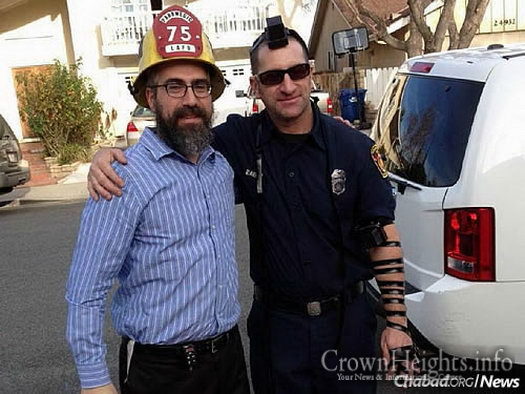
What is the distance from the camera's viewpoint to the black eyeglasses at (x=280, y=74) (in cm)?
235

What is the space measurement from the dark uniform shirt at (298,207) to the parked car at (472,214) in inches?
22.3

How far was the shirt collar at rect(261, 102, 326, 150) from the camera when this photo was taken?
241cm

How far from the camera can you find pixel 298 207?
7.81 feet

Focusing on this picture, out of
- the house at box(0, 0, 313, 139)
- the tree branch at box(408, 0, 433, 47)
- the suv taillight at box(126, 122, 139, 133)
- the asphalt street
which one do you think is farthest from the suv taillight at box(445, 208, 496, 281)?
the house at box(0, 0, 313, 139)

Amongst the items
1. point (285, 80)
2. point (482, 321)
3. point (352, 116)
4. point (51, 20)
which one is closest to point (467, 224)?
point (482, 321)

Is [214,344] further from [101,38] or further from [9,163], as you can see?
[101,38]

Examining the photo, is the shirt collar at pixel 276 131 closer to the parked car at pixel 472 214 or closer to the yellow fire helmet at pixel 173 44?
the yellow fire helmet at pixel 173 44

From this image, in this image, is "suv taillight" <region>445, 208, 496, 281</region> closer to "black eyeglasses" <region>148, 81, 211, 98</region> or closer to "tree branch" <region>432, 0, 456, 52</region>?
"black eyeglasses" <region>148, 81, 211, 98</region>

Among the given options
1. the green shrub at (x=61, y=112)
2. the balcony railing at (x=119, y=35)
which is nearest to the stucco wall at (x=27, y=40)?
the balcony railing at (x=119, y=35)

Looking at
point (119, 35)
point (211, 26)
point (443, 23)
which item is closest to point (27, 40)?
point (119, 35)

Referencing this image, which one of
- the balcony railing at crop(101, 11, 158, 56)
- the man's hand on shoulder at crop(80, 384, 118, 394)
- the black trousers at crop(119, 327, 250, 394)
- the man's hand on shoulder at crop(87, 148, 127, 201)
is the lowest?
the black trousers at crop(119, 327, 250, 394)

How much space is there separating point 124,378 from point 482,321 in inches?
63.3

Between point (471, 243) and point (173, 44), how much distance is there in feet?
5.23

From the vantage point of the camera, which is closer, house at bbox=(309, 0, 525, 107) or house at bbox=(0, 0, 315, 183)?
house at bbox=(309, 0, 525, 107)
